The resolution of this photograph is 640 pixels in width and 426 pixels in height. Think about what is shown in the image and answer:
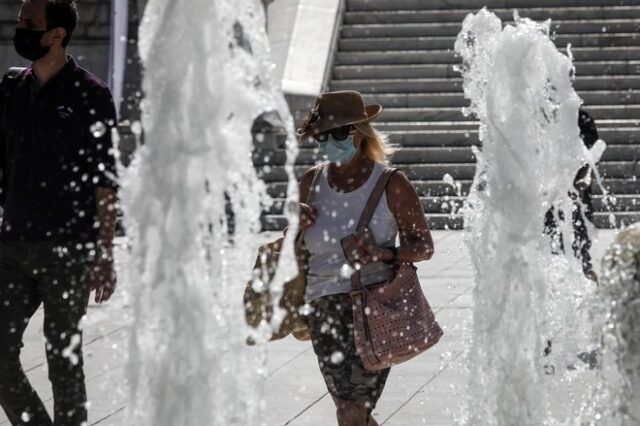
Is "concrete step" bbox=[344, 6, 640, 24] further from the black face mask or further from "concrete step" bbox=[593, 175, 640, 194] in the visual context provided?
the black face mask

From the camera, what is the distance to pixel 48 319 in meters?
5.41

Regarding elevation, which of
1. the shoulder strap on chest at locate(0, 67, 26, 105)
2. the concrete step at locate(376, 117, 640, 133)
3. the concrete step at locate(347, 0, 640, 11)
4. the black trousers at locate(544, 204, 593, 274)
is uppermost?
the shoulder strap on chest at locate(0, 67, 26, 105)

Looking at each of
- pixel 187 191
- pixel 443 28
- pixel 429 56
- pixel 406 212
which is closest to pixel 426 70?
pixel 429 56

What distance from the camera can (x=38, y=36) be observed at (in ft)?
18.1

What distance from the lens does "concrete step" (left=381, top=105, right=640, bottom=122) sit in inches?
625

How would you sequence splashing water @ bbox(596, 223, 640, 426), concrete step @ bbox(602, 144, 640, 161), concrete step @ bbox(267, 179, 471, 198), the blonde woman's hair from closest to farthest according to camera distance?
1. splashing water @ bbox(596, 223, 640, 426)
2. the blonde woman's hair
3. concrete step @ bbox(267, 179, 471, 198)
4. concrete step @ bbox(602, 144, 640, 161)

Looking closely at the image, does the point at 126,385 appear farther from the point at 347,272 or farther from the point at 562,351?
the point at 562,351

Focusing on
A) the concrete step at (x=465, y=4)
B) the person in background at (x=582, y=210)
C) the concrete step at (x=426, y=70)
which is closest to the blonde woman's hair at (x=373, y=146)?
the person in background at (x=582, y=210)

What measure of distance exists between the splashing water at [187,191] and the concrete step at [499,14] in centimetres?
1371

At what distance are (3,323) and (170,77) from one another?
1.44m

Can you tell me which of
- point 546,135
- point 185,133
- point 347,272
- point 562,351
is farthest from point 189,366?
point 562,351

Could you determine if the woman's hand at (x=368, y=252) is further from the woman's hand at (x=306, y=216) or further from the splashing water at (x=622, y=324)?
the splashing water at (x=622, y=324)

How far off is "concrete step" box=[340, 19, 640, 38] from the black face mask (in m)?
12.5

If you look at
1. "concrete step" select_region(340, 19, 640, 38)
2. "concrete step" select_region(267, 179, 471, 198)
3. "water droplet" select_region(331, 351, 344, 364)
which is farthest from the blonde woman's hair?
"concrete step" select_region(340, 19, 640, 38)
